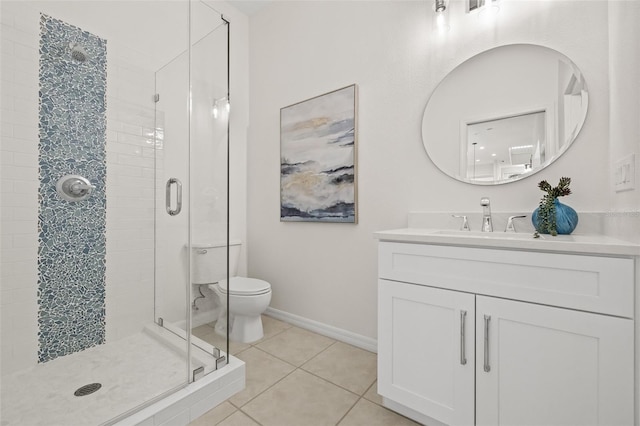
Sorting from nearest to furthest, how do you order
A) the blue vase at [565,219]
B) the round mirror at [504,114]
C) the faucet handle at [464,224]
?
the blue vase at [565,219] → the round mirror at [504,114] → the faucet handle at [464,224]

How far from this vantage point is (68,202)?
1.62 metres

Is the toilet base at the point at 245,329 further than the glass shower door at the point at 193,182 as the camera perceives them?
Yes

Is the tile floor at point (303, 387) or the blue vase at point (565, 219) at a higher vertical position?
the blue vase at point (565, 219)

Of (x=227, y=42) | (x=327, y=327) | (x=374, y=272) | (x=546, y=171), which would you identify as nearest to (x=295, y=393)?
(x=327, y=327)

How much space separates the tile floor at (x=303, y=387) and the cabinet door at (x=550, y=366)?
47 centimetres

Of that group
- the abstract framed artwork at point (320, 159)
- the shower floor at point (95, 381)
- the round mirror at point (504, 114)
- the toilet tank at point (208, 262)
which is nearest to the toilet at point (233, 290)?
the toilet tank at point (208, 262)

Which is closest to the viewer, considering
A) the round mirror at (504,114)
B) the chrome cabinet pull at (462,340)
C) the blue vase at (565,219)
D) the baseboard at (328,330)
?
the chrome cabinet pull at (462,340)

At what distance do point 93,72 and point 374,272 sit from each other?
7.21ft

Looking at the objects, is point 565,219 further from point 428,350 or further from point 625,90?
point 428,350

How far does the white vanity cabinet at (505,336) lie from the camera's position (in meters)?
0.87

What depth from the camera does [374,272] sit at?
1.92 metres

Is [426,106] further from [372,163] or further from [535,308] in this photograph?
[535,308]

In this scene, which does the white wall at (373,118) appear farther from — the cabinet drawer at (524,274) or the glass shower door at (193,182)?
the glass shower door at (193,182)

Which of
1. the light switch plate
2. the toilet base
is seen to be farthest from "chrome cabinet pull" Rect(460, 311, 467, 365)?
the toilet base
